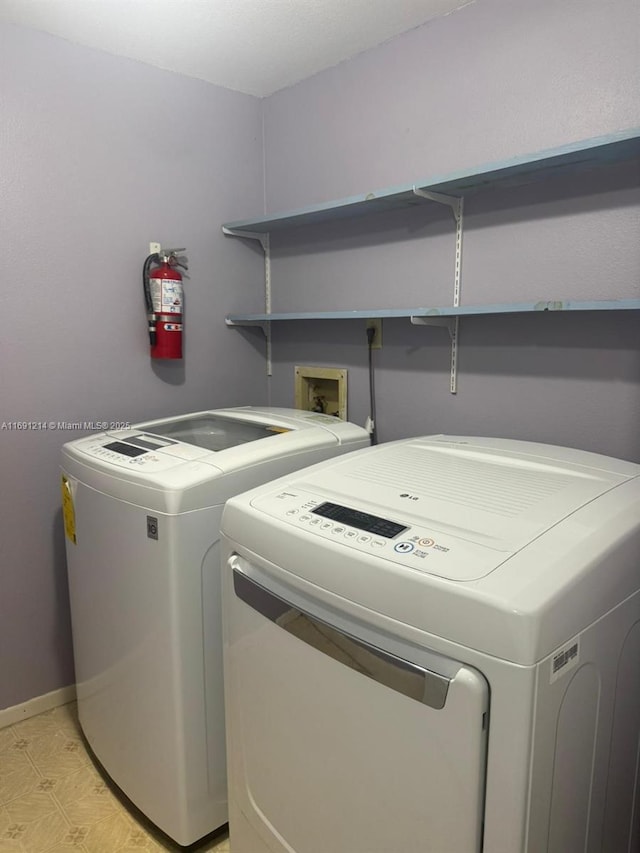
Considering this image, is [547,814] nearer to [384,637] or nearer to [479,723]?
[479,723]

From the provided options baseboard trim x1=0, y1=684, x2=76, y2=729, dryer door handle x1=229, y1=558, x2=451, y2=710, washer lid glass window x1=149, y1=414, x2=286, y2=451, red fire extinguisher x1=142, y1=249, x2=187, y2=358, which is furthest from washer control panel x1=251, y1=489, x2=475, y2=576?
baseboard trim x1=0, y1=684, x2=76, y2=729

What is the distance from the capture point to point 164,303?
6.93ft

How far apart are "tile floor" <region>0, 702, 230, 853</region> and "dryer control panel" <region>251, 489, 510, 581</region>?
45.1 inches

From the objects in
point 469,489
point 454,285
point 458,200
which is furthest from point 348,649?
point 458,200

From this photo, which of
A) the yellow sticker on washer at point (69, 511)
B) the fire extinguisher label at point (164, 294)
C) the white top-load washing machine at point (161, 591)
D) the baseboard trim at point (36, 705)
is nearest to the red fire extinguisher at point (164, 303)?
the fire extinguisher label at point (164, 294)

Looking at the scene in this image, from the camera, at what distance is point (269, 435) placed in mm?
1774

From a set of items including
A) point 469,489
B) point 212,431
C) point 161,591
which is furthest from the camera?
point 212,431

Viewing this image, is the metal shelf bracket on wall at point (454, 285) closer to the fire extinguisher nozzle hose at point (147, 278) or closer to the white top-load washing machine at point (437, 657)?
the white top-load washing machine at point (437, 657)

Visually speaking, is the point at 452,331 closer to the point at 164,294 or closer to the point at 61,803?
the point at 164,294

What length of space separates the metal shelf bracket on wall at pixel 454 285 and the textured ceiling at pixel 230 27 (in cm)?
56

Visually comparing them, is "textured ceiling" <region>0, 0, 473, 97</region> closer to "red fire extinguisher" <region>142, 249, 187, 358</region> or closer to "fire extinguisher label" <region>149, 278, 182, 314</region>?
"red fire extinguisher" <region>142, 249, 187, 358</region>

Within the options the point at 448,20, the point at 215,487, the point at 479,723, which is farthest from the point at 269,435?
the point at 448,20

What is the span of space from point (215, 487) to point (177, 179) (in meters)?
1.36

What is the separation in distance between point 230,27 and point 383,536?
170cm
